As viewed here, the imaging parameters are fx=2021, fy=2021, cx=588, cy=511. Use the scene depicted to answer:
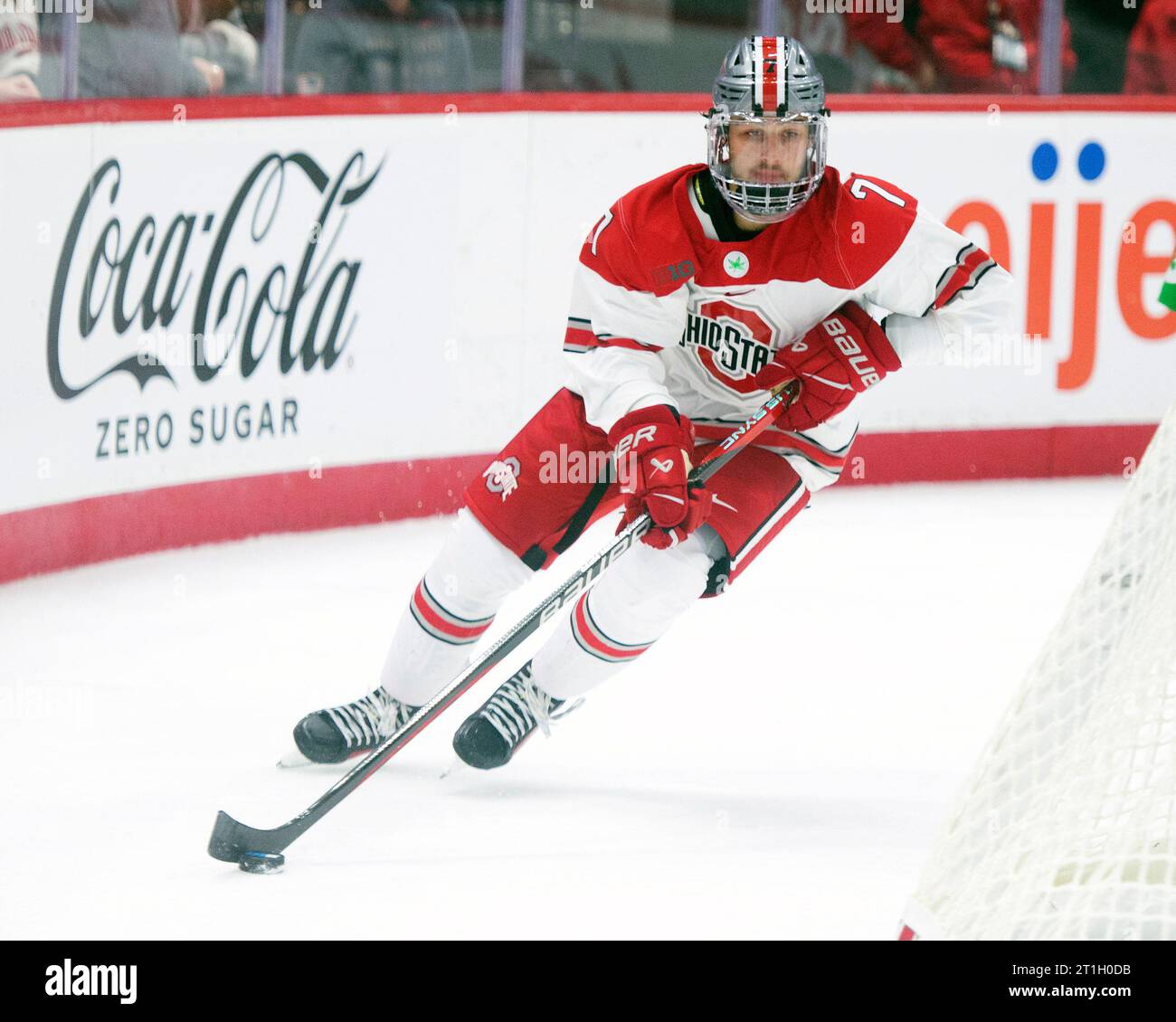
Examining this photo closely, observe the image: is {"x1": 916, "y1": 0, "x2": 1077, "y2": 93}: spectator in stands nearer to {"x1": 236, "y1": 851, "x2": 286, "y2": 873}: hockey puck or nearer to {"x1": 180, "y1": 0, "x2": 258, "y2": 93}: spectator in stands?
{"x1": 180, "y1": 0, "x2": 258, "y2": 93}: spectator in stands

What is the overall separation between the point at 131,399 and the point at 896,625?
1746 mm

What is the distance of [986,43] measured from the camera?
19.3 feet

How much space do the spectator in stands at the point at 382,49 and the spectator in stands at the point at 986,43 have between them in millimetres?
1501

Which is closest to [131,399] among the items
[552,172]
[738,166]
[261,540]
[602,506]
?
[261,540]

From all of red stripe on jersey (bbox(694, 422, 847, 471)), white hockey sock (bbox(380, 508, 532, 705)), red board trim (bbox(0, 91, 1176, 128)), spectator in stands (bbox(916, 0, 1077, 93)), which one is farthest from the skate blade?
spectator in stands (bbox(916, 0, 1077, 93))

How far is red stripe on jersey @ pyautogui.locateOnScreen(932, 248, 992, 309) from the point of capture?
3033 millimetres

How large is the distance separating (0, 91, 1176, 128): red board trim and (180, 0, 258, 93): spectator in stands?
0.25 ft

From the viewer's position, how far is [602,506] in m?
3.12

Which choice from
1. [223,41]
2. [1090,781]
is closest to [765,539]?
[1090,781]

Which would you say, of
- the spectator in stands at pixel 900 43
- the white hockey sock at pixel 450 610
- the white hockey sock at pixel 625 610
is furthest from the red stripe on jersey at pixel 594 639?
the spectator in stands at pixel 900 43

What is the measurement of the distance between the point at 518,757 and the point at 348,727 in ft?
1.05

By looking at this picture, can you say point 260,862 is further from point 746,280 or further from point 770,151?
point 770,151

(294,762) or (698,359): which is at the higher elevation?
(698,359)
